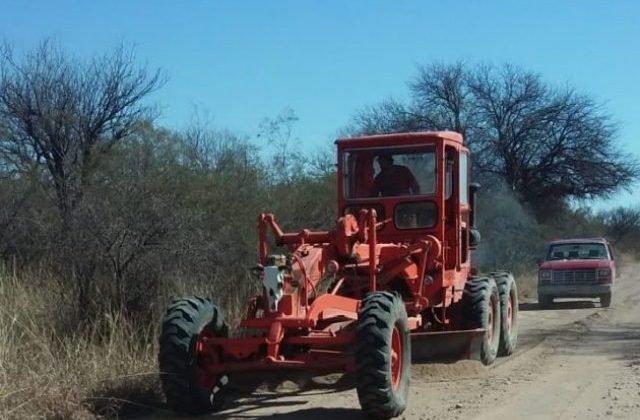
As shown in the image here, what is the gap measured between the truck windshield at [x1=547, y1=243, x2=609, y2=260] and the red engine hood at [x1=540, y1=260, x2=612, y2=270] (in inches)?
33.8

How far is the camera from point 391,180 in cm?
1108

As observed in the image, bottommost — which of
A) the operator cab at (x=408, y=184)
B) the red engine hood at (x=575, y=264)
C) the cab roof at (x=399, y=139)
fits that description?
the red engine hood at (x=575, y=264)

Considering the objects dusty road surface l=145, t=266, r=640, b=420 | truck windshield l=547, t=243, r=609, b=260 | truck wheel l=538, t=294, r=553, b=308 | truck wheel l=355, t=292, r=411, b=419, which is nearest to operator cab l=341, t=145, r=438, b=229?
dusty road surface l=145, t=266, r=640, b=420

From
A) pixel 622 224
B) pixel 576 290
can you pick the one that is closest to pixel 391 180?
pixel 576 290

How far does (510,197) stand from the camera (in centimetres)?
3272

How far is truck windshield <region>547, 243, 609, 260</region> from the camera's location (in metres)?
23.7

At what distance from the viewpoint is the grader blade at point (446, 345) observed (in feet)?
35.4

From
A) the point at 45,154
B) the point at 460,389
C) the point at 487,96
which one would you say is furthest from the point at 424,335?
the point at 487,96

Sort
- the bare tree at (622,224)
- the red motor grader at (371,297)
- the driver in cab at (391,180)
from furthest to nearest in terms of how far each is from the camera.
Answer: the bare tree at (622,224), the driver in cab at (391,180), the red motor grader at (371,297)

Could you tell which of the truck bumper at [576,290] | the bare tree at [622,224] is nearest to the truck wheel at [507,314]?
the truck bumper at [576,290]

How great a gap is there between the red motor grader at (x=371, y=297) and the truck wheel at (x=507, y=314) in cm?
3

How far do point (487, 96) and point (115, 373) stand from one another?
95.0 ft

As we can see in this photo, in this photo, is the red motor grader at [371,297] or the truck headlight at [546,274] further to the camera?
the truck headlight at [546,274]

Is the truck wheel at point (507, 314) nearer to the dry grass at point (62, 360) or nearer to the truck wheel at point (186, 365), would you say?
the dry grass at point (62, 360)
